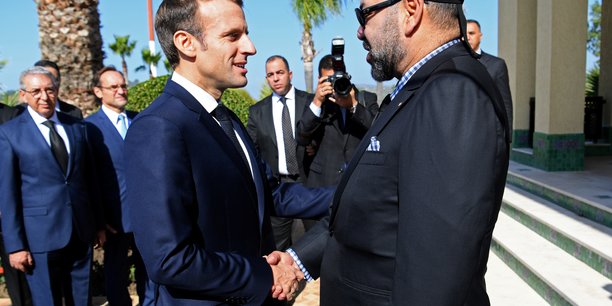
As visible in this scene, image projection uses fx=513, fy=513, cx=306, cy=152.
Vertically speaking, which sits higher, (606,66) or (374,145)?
(606,66)

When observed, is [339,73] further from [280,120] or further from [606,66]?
[606,66]

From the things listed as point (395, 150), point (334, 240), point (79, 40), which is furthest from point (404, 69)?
point (79, 40)

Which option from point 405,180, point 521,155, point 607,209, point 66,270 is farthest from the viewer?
point 521,155

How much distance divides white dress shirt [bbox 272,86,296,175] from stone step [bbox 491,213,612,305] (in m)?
2.47

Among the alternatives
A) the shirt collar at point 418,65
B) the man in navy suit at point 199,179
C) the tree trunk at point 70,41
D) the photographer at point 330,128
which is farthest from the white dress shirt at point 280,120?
the tree trunk at point 70,41

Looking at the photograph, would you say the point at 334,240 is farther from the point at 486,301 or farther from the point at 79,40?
the point at 79,40

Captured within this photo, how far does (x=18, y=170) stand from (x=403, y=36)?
11.0ft

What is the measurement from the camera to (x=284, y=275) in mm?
2104

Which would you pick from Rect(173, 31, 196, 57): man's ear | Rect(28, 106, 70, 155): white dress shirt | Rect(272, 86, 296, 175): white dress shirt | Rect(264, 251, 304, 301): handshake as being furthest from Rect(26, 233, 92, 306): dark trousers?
Rect(173, 31, 196, 57): man's ear

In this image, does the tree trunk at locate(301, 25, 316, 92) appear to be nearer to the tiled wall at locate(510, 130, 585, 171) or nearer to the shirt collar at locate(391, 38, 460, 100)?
the tiled wall at locate(510, 130, 585, 171)

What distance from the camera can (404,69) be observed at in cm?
174

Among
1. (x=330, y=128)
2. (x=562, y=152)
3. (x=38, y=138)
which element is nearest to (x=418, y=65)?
(x=330, y=128)

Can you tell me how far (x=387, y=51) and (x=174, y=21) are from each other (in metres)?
0.82

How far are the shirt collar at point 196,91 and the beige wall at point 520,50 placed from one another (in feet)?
27.3
